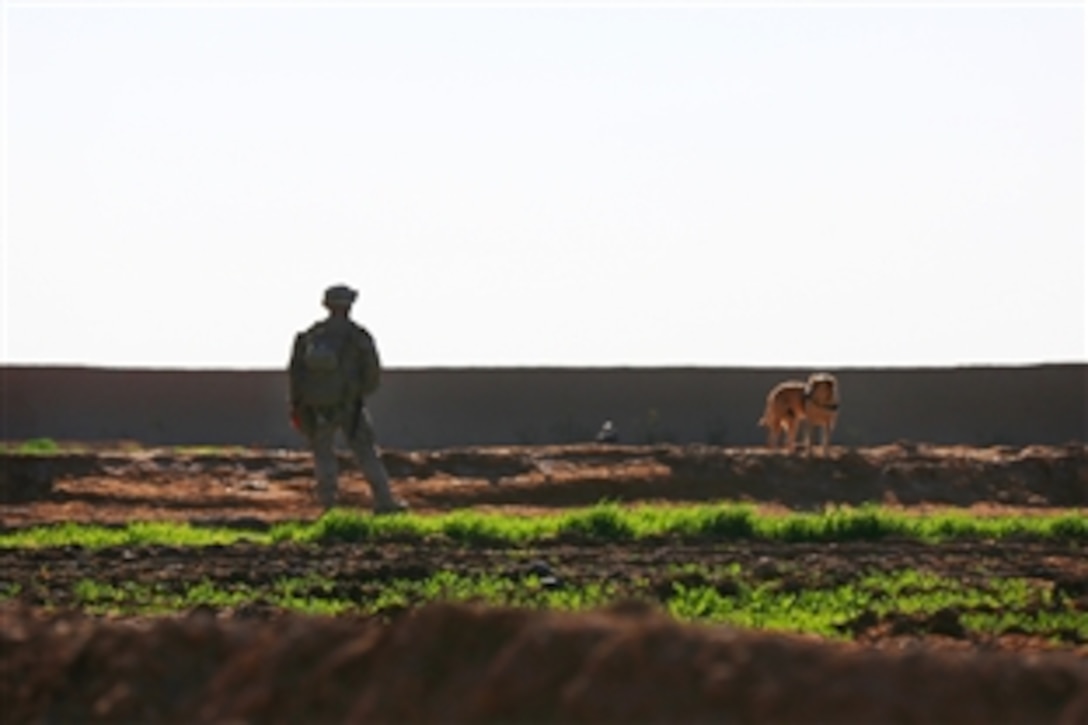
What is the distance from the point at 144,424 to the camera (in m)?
49.0

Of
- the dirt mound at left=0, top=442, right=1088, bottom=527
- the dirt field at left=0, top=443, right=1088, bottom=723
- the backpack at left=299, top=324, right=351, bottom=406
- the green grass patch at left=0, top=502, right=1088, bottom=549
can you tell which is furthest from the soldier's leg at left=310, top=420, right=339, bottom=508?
the dirt mound at left=0, top=442, right=1088, bottom=527

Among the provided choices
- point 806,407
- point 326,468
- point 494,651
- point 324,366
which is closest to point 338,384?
point 324,366

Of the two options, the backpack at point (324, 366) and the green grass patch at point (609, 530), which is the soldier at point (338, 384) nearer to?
the backpack at point (324, 366)

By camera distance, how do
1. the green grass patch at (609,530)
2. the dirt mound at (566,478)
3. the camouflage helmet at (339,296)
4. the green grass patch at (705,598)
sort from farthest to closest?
the dirt mound at (566,478), the camouflage helmet at (339,296), the green grass patch at (609,530), the green grass patch at (705,598)

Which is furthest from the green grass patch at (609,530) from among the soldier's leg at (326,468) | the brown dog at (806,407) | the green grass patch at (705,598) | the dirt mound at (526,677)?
the dirt mound at (526,677)

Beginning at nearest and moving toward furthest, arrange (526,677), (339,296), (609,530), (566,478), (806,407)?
(526,677)
(609,530)
(339,296)
(566,478)
(806,407)

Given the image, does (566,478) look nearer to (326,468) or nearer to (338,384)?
(326,468)

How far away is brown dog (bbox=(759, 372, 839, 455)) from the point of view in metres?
35.0

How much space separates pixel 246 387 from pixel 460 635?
144ft

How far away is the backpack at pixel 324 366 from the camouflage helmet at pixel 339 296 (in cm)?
24

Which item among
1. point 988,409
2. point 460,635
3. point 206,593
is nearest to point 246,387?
point 988,409

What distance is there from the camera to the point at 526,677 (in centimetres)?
519

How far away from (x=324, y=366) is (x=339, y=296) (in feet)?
2.01

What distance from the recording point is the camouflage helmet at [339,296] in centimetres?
2412
